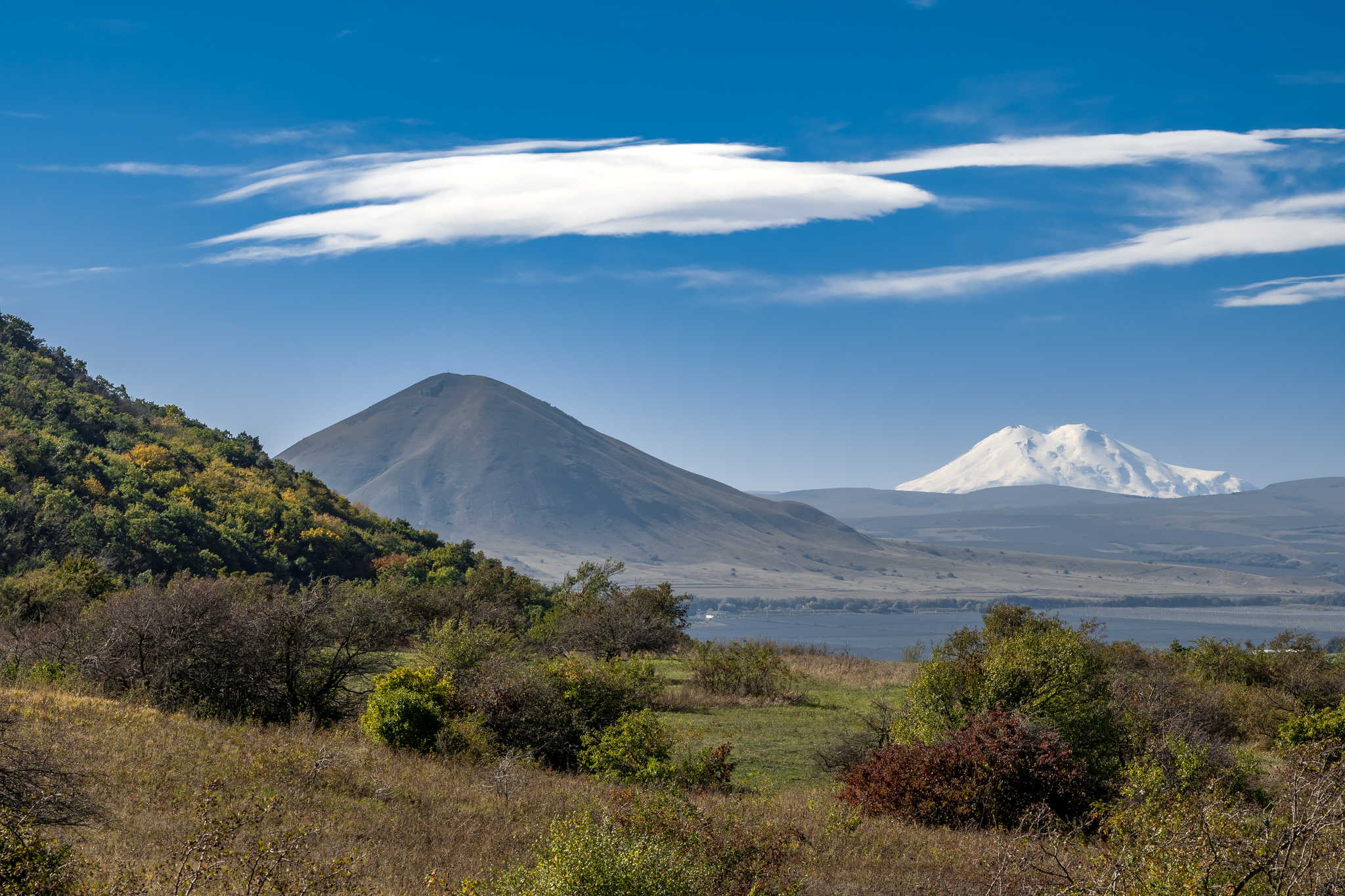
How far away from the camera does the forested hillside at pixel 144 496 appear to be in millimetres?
43688

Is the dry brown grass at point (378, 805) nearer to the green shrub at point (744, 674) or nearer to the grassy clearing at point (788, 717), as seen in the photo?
the grassy clearing at point (788, 717)

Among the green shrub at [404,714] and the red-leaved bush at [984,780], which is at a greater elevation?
the green shrub at [404,714]

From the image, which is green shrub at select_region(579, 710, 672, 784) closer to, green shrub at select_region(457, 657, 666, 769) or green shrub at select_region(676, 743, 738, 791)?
green shrub at select_region(676, 743, 738, 791)

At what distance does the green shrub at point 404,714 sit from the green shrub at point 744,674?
13.3 m

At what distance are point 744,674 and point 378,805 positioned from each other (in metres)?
18.4

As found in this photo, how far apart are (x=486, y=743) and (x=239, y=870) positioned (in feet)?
29.2

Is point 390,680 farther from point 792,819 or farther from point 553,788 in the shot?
point 792,819

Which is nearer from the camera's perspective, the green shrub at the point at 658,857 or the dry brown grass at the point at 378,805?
the green shrub at the point at 658,857

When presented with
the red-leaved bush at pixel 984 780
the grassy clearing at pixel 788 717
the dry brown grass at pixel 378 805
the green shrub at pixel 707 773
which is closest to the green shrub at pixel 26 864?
the dry brown grass at pixel 378 805

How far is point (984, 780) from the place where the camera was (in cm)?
1487

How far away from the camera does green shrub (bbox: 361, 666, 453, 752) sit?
1652 centimetres

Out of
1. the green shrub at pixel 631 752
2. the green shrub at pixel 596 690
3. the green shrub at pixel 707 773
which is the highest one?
the green shrub at pixel 596 690

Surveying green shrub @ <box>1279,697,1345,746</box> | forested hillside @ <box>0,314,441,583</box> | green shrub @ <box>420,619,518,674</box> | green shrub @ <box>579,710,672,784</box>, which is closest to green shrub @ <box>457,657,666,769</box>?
green shrub @ <box>579,710,672,784</box>

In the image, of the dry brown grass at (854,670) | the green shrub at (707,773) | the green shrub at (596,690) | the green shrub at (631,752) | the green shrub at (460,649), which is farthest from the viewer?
the dry brown grass at (854,670)
